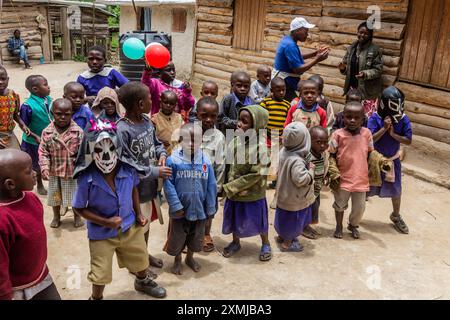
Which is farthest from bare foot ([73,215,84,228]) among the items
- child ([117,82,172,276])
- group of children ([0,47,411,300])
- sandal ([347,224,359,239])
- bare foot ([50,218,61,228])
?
sandal ([347,224,359,239])

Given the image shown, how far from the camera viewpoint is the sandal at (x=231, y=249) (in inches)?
152

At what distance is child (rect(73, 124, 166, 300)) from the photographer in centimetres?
262

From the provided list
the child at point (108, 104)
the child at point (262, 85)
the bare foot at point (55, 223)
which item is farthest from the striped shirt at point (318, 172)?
the bare foot at point (55, 223)

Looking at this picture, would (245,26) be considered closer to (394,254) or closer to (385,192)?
(385,192)

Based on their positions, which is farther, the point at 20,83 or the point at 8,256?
the point at 20,83

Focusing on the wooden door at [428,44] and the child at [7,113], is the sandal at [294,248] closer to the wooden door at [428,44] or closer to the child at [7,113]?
the child at [7,113]

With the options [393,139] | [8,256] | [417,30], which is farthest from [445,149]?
[8,256]

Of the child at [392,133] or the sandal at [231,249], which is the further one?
the child at [392,133]

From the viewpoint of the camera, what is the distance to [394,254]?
3.96m

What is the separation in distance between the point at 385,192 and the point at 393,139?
55 centimetres

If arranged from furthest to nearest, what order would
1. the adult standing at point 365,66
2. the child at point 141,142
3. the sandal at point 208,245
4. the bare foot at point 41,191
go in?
the adult standing at point 365,66 < the bare foot at point 41,191 < the sandal at point 208,245 < the child at point 141,142

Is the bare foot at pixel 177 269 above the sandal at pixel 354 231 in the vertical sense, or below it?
below

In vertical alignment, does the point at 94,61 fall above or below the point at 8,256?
above

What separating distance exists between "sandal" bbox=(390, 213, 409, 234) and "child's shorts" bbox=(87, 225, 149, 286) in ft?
9.10
